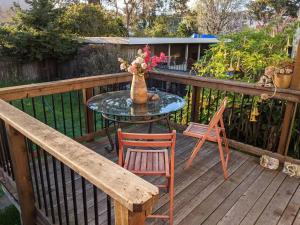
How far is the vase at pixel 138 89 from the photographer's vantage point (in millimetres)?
2776

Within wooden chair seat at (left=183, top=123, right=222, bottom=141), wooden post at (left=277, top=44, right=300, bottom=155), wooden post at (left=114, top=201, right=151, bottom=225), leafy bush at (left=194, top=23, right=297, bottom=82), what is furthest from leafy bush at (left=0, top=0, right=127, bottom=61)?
wooden post at (left=114, top=201, right=151, bottom=225)

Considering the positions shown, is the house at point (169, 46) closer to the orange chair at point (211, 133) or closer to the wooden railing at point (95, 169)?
the orange chair at point (211, 133)

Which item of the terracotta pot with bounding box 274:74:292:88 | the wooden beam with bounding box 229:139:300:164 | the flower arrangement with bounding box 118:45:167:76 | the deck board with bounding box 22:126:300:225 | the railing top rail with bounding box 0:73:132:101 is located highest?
the flower arrangement with bounding box 118:45:167:76

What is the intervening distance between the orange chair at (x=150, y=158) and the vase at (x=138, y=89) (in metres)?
0.79

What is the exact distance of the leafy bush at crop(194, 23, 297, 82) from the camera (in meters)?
3.91

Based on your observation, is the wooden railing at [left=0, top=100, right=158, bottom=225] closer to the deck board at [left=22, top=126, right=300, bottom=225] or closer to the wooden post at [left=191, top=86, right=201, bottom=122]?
the deck board at [left=22, top=126, right=300, bottom=225]

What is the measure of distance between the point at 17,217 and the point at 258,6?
78.8ft

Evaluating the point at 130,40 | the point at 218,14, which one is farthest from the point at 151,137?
the point at 218,14

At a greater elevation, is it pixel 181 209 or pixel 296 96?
pixel 296 96

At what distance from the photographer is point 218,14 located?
20016 millimetres

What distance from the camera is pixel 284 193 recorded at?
243 centimetres

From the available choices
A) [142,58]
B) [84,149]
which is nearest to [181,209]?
[84,149]

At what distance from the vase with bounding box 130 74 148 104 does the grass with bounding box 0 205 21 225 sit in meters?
2.24

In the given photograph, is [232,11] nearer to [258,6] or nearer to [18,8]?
[258,6]
